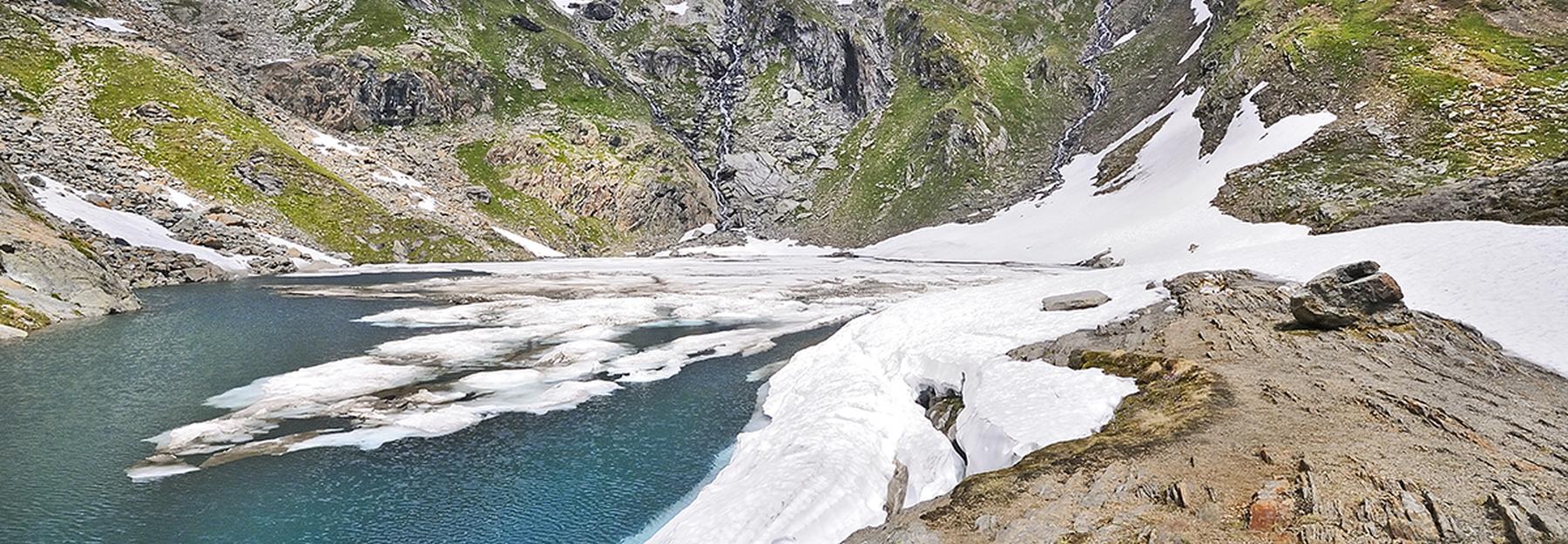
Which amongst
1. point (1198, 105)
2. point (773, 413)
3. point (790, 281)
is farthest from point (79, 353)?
point (1198, 105)

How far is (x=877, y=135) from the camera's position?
15600 cm

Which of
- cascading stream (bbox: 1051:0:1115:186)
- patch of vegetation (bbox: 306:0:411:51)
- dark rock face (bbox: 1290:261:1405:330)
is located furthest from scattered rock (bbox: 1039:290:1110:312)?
patch of vegetation (bbox: 306:0:411:51)

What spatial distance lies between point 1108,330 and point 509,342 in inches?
1167

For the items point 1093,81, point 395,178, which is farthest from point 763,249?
point 1093,81

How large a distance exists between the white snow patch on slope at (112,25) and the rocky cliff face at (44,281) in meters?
88.5

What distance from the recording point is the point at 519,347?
122 ft

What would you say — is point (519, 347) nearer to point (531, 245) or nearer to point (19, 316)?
point (19, 316)

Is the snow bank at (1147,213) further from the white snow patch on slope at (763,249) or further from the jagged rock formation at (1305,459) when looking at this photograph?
the jagged rock formation at (1305,459)

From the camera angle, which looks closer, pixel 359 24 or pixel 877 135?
pixel 359 24

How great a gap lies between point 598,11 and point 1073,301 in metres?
184

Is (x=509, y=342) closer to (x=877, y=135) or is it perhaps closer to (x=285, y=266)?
(x=285, y=266)

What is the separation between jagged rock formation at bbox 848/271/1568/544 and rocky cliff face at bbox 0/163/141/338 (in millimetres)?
49854

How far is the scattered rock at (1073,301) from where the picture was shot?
102 ft

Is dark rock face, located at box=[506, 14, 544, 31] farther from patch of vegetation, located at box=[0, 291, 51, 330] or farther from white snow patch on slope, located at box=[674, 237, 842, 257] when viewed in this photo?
patch of vegetation, located at box=[0, 291, 51, 330]
